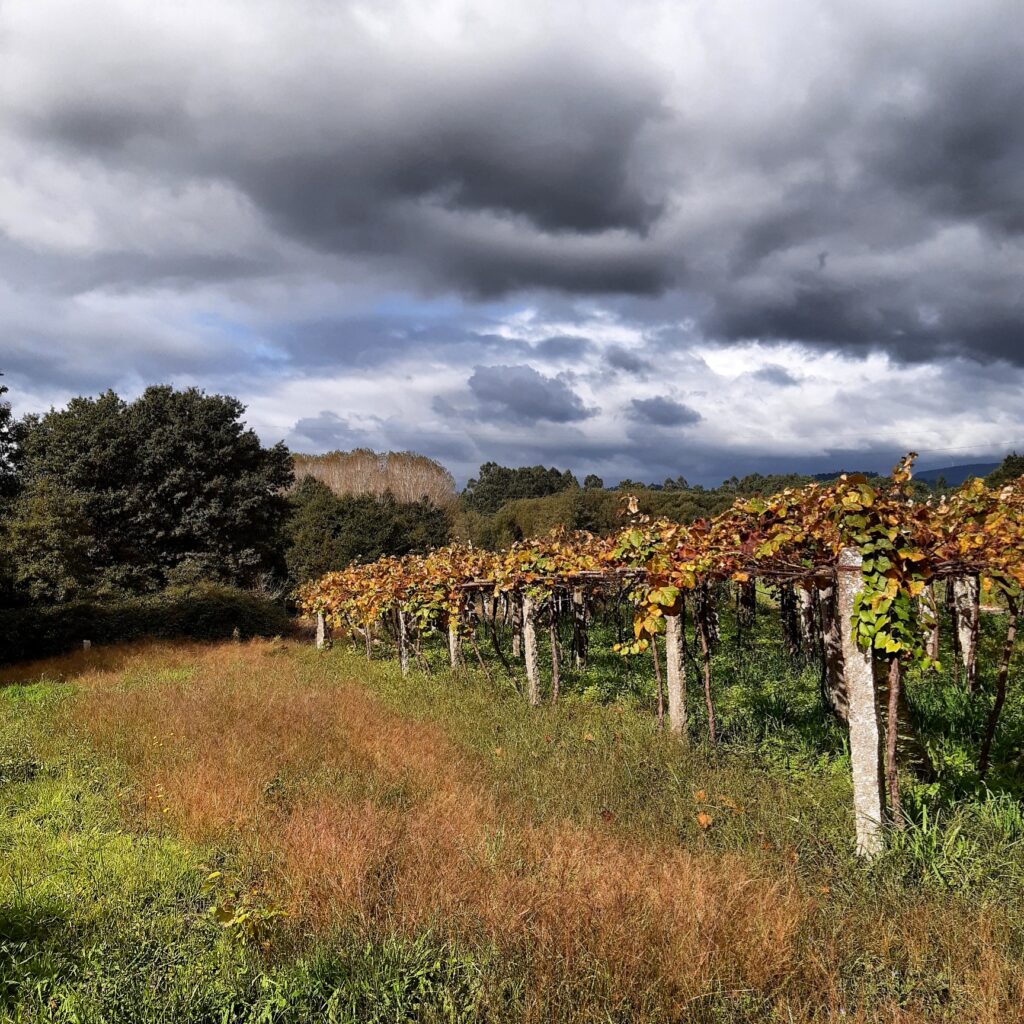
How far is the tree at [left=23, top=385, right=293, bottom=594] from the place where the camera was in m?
27.8

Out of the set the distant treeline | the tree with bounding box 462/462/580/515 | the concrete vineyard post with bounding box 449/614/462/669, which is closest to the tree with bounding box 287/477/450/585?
the distant treeline

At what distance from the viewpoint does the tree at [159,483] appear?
91.1 feet

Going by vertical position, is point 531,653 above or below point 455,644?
above

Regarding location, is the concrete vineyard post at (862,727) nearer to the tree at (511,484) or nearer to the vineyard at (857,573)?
the vineyard at (857,573)

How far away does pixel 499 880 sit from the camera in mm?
3812

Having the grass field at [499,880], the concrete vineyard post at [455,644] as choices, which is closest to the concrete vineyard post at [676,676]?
the grass field at [499,880]

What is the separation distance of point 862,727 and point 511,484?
9505 centimetres

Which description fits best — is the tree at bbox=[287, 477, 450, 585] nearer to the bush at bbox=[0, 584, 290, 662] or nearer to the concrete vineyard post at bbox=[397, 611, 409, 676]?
the bush at bbox=[0, 584, 290, 662]

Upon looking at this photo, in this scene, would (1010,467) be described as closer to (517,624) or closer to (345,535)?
(345,535)

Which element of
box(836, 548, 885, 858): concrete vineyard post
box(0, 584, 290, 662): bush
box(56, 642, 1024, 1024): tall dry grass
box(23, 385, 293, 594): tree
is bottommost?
box(0, 584, 290, 662): bush

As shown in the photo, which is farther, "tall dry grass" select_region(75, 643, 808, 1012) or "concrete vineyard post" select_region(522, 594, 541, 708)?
"concrete vineyard post" select_region(522, 594, 541, 708)

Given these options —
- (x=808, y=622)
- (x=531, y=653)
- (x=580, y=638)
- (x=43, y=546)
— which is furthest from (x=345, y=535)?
(x=808, y=622)

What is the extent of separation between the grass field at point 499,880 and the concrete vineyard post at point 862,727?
0.66 feet

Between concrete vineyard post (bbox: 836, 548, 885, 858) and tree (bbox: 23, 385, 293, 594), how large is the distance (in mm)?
27284
